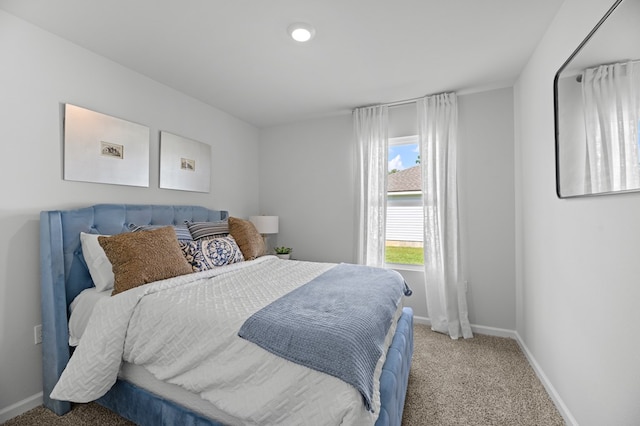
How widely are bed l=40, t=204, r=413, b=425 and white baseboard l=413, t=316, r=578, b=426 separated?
0.92 metres

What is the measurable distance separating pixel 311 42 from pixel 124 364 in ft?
8.11

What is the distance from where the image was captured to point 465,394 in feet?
6.38

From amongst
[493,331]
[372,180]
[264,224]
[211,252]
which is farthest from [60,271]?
[493,331]

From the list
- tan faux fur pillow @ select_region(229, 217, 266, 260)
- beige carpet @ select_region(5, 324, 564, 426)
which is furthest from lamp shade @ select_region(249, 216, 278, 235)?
beige carpet @ select_region(5, 324, 564, 426)

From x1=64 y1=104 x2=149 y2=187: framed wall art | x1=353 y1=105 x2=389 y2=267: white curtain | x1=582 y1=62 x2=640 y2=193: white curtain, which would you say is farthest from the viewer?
x1=353 y1=105 x2=389 y2=267: white curtain

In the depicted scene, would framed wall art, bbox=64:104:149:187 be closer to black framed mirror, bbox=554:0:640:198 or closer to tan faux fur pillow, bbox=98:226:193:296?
tan faux fur pillow, bbox=98:226:193:296

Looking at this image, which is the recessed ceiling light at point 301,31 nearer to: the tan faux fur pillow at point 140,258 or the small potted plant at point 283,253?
the tan faux fur pillow at point 140,258

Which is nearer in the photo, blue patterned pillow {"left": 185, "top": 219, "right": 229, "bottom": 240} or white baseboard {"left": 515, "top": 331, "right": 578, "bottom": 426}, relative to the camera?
white baseboard {"left": 515, "top": 331, "right": 578, "bottom": 426}

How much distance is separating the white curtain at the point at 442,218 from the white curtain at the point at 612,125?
1595 mm

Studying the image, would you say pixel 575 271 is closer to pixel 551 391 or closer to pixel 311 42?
pixel 551 391

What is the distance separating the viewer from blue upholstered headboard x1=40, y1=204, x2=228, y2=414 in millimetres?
1780

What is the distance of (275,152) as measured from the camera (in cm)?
407

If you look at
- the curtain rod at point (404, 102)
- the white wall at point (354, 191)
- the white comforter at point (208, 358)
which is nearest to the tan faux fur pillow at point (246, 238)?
the white comforter at point (208, 358)

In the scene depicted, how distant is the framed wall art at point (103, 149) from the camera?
2.04 meters
